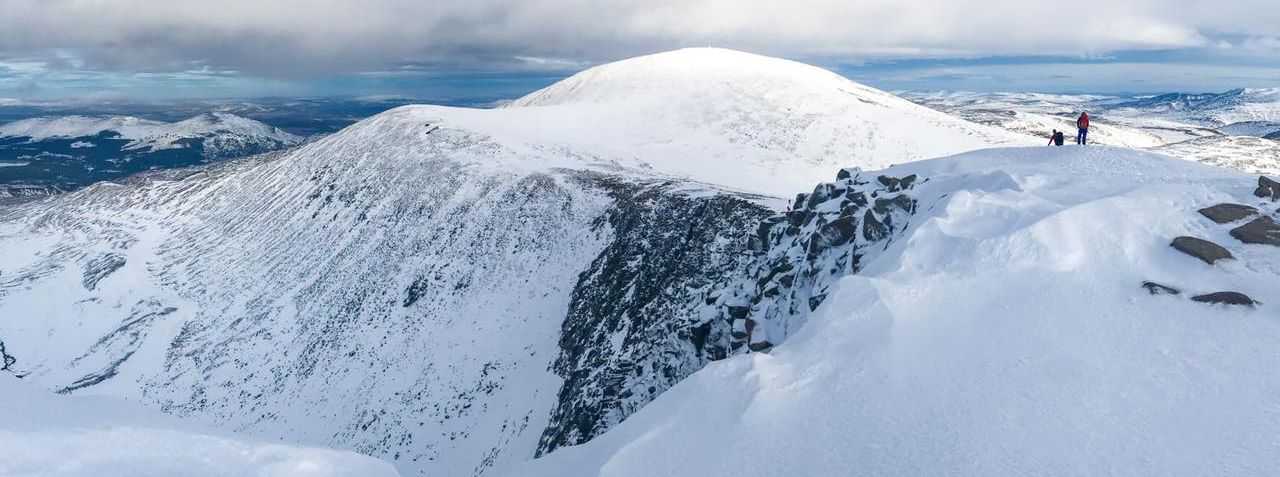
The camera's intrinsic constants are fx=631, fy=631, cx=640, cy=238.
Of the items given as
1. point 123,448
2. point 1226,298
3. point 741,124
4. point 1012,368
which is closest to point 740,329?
point 1012,368

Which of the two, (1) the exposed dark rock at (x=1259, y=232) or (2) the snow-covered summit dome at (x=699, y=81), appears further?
(2) the snow-covered summit dome at (x=699, y=81)

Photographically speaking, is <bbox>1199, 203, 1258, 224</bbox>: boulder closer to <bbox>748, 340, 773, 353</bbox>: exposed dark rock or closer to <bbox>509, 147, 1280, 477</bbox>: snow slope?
<bbox>509, 147, 1280, 477</bbox>: snow slope

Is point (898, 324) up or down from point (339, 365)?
up

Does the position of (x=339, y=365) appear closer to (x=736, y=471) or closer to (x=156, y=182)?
(x=736, y=471)

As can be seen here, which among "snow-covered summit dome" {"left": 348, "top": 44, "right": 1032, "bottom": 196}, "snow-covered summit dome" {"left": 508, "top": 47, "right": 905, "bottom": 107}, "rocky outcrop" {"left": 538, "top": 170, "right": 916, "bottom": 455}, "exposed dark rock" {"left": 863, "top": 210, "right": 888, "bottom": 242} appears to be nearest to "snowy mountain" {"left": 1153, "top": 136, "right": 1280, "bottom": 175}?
"snow-covered summit dome" {"left": 348, "top": 44, "right": 1032, "bottom": 196}

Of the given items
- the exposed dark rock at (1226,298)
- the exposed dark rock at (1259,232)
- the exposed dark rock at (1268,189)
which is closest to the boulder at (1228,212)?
the exposed dark rock at (1259,232)

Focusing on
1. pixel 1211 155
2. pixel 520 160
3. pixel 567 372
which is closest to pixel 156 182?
pixel 520 160

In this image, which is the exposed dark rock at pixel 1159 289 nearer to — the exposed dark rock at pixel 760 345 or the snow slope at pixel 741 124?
the exposed dark rock at pixel 760 345
